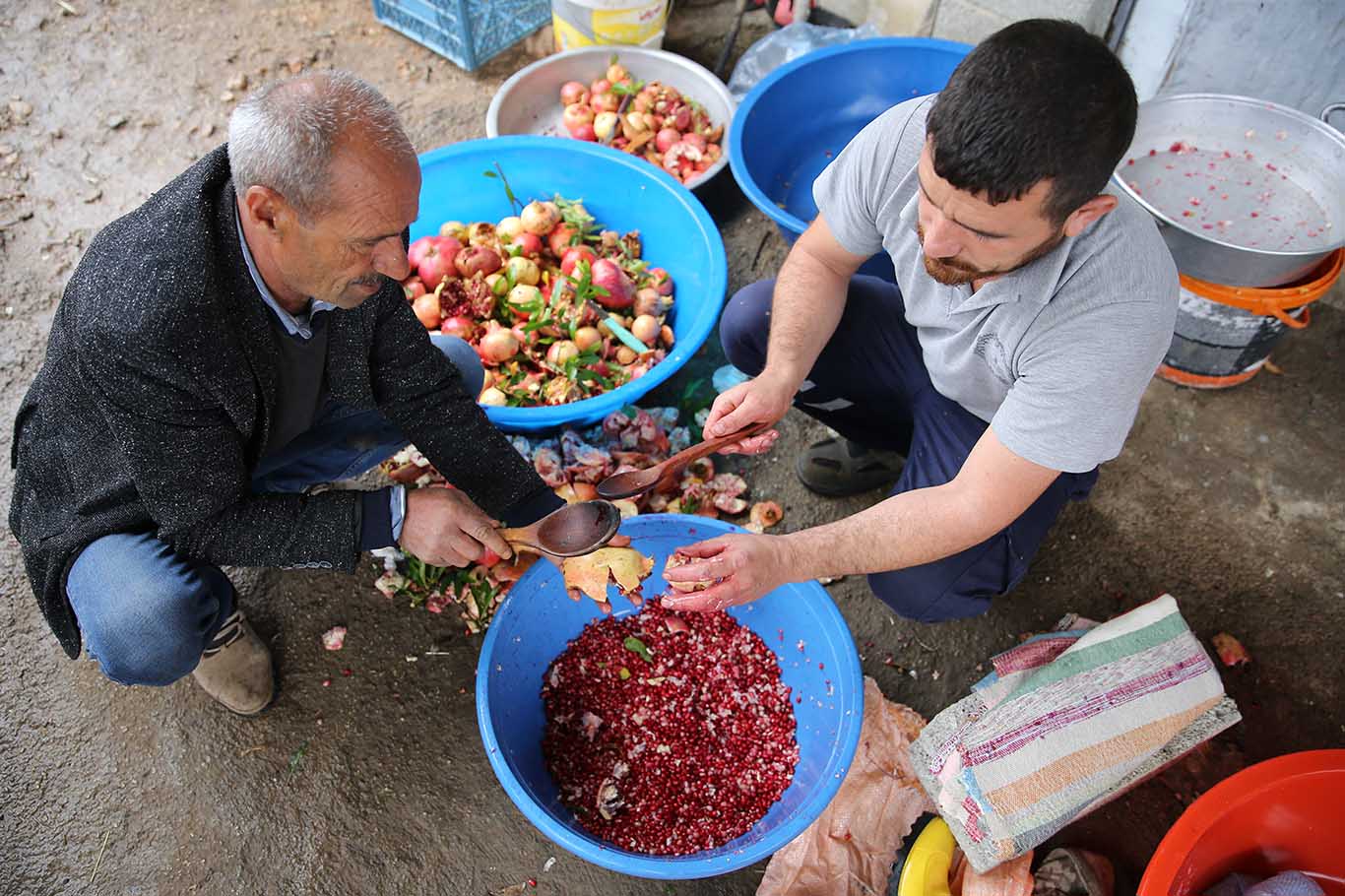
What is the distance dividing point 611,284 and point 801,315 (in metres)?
0.83

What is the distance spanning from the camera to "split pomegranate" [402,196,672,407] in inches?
105

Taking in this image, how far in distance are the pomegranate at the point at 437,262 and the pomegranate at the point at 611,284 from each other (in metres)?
0.46

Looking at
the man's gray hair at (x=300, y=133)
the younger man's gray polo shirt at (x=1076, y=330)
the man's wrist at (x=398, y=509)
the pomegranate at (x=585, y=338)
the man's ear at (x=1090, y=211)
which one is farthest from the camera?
the pomegranate at (x=585, y=338)

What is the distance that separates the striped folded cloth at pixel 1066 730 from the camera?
1969mm

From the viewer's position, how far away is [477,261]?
282cm

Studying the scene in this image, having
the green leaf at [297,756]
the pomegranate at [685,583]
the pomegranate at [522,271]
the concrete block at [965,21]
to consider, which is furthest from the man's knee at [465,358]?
the concrete block at [965,21]

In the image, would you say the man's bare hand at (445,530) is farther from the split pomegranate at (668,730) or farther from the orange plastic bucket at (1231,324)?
the orange plastic bucket at (1231,324)

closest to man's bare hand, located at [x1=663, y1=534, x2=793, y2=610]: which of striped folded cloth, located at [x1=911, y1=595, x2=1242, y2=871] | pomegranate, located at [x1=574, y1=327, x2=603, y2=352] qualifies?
striped folded cloth, located at [x1=911, y1=595, x2=1242, y2=871]

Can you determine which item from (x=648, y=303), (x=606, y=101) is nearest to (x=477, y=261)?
(x=648, y=303)

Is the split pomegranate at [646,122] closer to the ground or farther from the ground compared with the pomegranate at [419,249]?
farther from the ground

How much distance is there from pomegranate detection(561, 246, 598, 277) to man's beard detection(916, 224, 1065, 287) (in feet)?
4.55

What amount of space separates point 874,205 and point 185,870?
226 centimetres

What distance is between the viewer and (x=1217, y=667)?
2469mm

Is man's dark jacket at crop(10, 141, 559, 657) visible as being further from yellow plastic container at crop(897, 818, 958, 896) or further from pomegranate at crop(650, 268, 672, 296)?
yellow plastic container at crop(897, 818, 958, 896)
